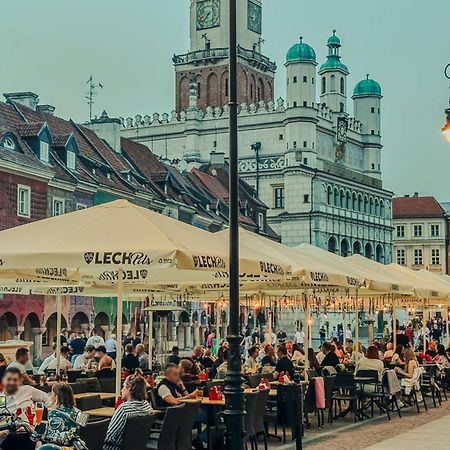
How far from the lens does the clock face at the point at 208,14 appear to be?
319ft

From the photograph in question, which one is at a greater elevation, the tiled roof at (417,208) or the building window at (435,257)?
the tiled roof at (417,208)


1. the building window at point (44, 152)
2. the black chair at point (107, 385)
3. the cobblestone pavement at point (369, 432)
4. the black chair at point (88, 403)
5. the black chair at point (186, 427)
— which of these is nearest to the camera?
the black chair at point (186, 427)

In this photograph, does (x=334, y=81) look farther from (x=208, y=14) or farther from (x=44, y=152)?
(x=44, y=152)

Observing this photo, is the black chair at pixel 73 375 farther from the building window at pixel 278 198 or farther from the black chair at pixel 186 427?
the building window at pixel 278 198

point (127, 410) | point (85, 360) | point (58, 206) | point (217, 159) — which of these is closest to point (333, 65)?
point (217, 159)

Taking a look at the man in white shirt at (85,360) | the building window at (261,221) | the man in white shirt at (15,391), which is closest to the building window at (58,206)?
the man in white shirt at (85,360)

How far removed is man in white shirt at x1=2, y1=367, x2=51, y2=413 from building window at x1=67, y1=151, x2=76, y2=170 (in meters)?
32.6

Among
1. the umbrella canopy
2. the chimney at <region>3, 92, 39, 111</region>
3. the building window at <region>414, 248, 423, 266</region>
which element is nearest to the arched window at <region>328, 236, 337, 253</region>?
the building window at <region>414, 248, 423, 266</region>

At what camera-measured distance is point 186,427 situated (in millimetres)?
12500

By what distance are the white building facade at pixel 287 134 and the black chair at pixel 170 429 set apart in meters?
76.8

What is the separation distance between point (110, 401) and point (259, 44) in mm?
86597

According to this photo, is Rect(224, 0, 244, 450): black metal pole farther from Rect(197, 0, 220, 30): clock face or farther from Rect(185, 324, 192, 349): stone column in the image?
Rect(197, 0, 220, 30): clock face

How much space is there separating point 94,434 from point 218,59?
86772mm

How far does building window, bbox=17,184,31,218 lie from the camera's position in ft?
129
